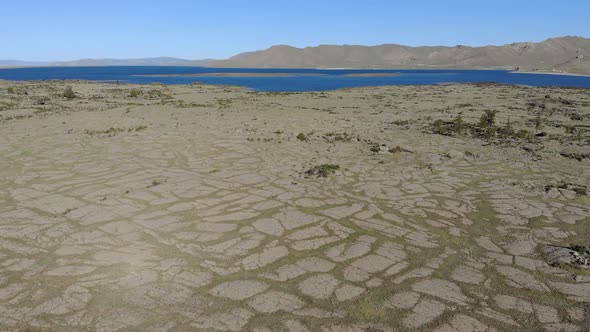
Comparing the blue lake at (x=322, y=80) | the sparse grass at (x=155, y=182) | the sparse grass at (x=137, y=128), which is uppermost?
the blue lake at (x=322, y=80)

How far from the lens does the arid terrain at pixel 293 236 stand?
145 inches

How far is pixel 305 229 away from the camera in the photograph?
549 cm

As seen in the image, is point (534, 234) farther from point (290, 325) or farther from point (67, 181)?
point (67, 181)

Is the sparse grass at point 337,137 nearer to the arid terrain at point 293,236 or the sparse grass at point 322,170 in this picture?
the arid terrain at point 293,236

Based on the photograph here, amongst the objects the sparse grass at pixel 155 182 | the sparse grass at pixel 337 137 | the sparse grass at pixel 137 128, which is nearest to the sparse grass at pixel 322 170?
the sparse grass at pixel 155 182

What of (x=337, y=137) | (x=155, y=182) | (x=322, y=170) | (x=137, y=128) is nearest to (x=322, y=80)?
(x=137, y=128)

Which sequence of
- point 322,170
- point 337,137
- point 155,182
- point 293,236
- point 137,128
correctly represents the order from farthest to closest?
point 137,128
point 337,137
point 322,170
point 155,182
point 293,236

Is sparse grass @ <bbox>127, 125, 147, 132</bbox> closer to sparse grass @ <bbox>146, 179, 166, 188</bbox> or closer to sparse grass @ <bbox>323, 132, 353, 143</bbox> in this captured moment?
sparse grass @ <bbox>323, 132, 353, 143</bbox>

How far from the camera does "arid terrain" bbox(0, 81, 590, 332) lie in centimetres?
367

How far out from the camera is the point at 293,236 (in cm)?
527

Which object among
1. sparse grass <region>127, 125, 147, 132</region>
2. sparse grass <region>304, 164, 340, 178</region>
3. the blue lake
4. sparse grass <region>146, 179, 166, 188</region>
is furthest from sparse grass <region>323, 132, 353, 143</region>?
the blue lake

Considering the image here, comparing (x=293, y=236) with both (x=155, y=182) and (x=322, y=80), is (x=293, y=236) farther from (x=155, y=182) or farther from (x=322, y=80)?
(x=322, y=80)

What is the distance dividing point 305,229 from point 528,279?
264cm

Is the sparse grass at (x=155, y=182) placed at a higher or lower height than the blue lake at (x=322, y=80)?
lower
